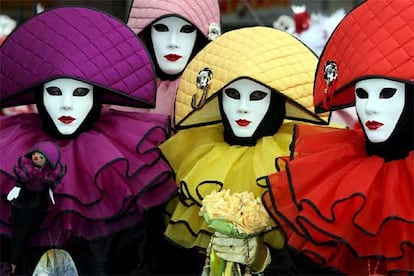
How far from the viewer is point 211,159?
92.9 inches

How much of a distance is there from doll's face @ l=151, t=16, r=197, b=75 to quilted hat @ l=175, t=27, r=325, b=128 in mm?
349

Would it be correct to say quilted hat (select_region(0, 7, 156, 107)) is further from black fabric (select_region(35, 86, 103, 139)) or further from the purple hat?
the purple hat

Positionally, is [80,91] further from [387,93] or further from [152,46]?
[387,93]

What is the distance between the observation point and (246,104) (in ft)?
7.63

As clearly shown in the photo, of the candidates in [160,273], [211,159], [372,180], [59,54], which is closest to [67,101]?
[59,54]

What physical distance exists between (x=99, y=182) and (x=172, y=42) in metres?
0.71

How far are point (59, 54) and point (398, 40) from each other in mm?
971

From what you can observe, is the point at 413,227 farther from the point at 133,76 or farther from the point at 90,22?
the point at 90,22

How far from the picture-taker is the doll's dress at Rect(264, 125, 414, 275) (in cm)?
192

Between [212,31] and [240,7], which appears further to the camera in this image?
[240,7]

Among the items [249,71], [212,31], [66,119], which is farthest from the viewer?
[212,31]

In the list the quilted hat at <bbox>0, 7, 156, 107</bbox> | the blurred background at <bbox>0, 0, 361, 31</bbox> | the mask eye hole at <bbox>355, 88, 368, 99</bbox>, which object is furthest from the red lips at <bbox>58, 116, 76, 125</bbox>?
the blurred background at <bbox>0, 0, 361, 31</bbox>

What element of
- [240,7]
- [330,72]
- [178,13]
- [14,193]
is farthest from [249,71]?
[240,7]

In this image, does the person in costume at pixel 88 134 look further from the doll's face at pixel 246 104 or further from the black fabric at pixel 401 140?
the black fabric at pixel 401 140
